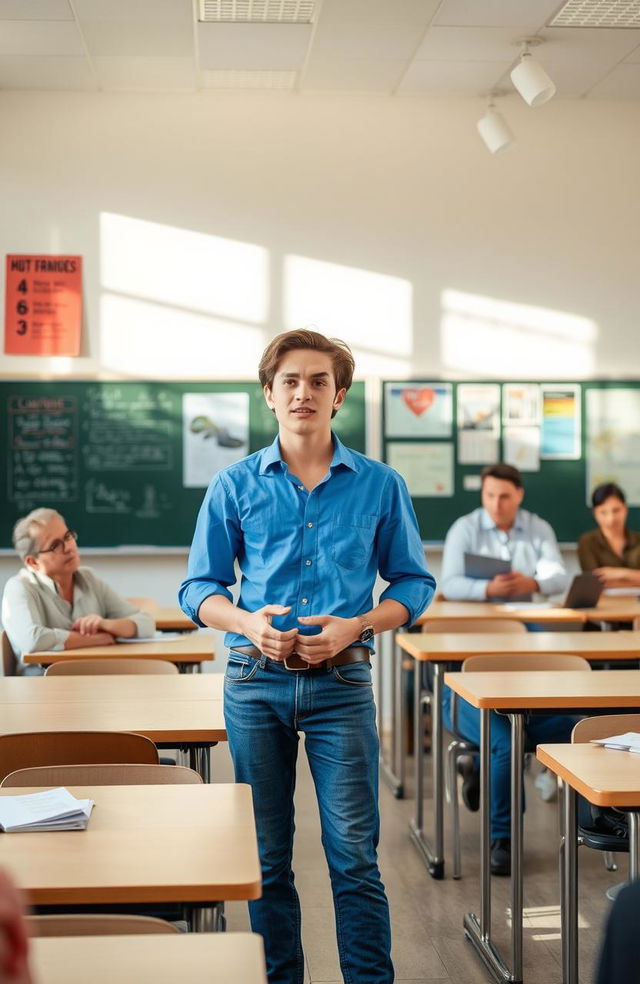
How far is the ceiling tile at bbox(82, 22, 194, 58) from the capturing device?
5074 millimetres

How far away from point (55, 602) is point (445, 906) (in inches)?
73.4

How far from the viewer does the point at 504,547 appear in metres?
5.39

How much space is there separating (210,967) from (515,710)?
5.85 feet

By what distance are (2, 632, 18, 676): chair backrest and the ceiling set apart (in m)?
2.80

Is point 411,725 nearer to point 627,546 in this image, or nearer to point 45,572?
point 627,546

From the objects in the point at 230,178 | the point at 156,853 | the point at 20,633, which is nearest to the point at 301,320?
the point at 230,178

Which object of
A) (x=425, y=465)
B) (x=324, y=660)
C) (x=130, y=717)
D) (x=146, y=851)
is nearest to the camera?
(x=146, y=851)

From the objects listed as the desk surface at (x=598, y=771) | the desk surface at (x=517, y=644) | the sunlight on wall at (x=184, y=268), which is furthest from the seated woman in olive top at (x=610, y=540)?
the desk surface at (x=598, y=771)

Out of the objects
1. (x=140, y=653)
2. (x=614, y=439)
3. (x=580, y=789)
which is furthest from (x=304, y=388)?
(x=614, y=439)

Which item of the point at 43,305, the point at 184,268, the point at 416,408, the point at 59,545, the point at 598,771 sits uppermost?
the point at 184,268

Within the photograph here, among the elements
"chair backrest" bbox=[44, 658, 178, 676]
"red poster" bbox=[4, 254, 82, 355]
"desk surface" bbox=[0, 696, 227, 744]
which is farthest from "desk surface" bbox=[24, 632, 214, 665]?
"red poster" bbox=[4, 254, 82, 355]

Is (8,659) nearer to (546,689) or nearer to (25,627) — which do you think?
(25,627)

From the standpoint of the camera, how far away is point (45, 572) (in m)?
4.27

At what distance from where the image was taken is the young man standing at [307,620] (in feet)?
7.52
